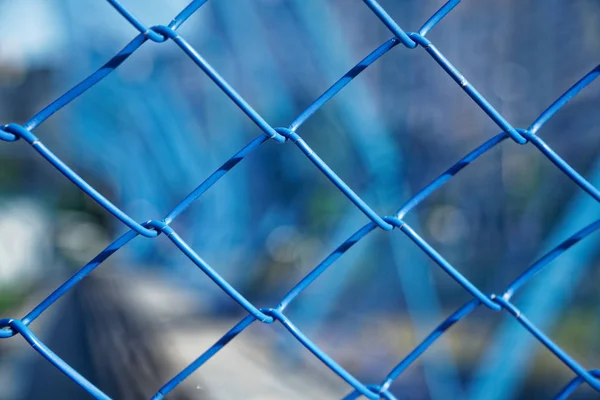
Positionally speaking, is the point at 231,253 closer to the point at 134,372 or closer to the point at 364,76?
the point at 364,76

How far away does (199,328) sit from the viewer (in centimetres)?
274

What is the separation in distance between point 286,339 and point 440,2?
158 centimetres

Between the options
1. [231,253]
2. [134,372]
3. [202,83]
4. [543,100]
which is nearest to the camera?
[134,372]

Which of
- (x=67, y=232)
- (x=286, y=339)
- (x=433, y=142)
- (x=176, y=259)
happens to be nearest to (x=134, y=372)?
(x=286, y=339)

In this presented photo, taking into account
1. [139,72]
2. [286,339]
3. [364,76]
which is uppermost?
[139,72]

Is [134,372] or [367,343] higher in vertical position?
[367,343]

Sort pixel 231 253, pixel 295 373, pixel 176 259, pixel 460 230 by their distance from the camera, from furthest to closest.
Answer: pixel 176 259 → pixel 231 253 → pixel 460 230 → pixel 295 373

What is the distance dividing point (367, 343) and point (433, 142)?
936mm

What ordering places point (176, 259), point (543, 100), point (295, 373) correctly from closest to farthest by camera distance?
point (295, 373) < point (543, 100) < point (176, 259)

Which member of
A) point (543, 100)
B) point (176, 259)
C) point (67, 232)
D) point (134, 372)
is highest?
point (67, 232)

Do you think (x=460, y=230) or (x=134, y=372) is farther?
(x=460, y=230)

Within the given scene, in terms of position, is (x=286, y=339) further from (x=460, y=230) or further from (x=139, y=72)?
(x=139, y=72)

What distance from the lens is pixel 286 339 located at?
2514 millimetres

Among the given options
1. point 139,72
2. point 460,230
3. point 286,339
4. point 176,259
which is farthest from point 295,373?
point 139,72
